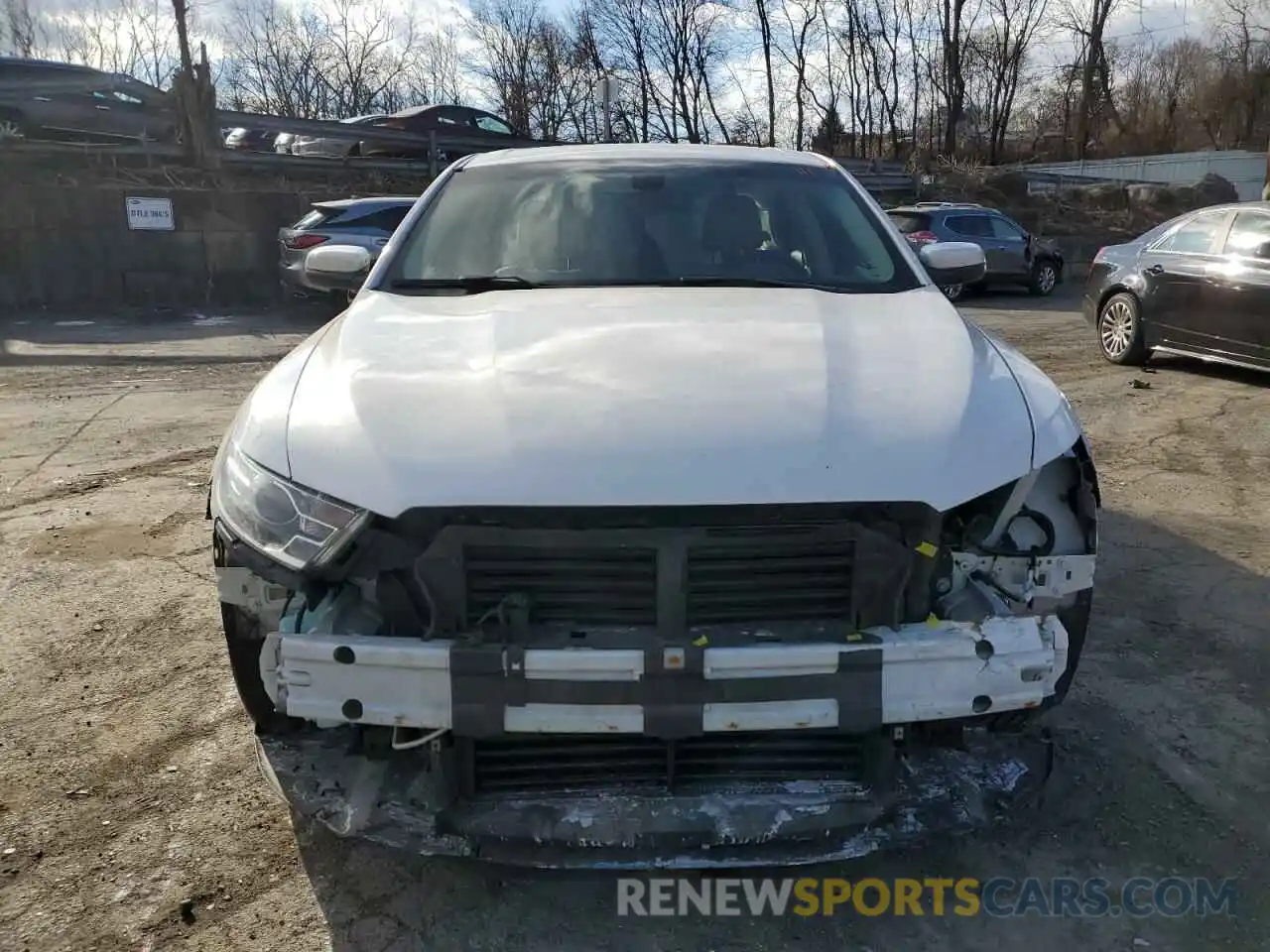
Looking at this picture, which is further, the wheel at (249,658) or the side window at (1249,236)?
the side window at (1249,236)

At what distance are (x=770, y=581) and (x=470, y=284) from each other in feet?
5.06

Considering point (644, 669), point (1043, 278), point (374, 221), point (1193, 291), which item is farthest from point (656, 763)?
point (1043, 278)

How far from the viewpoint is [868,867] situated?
248cm

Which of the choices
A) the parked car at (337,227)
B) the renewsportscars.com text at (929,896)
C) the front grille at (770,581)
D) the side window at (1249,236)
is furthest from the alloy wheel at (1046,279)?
the front grille at (770,581)

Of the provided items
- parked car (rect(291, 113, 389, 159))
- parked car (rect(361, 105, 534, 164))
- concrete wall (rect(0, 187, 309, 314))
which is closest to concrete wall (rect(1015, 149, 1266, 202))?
parked car (rect(361, 105, 534, 164))

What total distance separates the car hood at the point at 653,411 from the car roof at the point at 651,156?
121 centimetres

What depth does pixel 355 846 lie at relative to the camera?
2.56 m

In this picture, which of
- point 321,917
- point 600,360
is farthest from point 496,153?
point 321,917

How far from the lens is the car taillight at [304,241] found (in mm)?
12891

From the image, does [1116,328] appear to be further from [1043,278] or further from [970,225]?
[1043,278]

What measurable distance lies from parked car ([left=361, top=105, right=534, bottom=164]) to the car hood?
1659 cm

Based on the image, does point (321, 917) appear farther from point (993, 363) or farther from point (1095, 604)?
point (1095, 604)

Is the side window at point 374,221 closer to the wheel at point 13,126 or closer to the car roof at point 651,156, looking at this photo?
the wheel at point 13,126

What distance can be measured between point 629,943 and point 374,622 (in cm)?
91
